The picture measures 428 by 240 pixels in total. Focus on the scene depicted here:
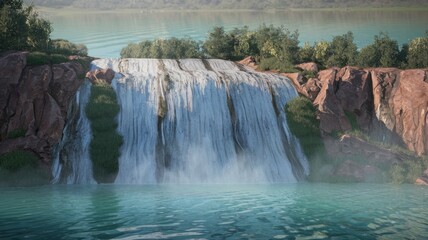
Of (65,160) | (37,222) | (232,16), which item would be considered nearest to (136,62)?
(65,160)

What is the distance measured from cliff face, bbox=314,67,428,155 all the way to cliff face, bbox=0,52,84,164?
16.5 m

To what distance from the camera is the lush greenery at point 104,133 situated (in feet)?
101

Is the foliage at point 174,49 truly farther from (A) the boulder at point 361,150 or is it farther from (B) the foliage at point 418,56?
(B) the foliage at point 418,56

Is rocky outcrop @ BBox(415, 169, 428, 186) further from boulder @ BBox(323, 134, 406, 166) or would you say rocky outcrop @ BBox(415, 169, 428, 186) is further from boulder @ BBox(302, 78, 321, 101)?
boulder @ BBox(302, 78, 321, 101)

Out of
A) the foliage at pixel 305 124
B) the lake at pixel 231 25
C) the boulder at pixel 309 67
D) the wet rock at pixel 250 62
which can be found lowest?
the foliage at pixel 305 124

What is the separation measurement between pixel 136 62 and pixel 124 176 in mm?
11991

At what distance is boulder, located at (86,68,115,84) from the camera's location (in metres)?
35.6

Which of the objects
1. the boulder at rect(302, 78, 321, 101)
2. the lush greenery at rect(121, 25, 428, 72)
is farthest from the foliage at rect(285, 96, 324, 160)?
the lush greenery at rect(121, 25, 428, 72)

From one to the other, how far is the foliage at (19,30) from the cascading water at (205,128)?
674 centimetres

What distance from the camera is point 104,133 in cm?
3269

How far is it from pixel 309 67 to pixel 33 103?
65.7 feet

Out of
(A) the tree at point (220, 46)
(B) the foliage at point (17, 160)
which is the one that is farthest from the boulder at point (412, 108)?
(B) the foliage at point (17, 160)

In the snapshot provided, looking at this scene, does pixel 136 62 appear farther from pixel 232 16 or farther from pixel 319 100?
pixel 232 16

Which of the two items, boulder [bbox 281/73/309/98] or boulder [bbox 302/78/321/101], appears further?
boulder [bbox 281/73/309/98]
